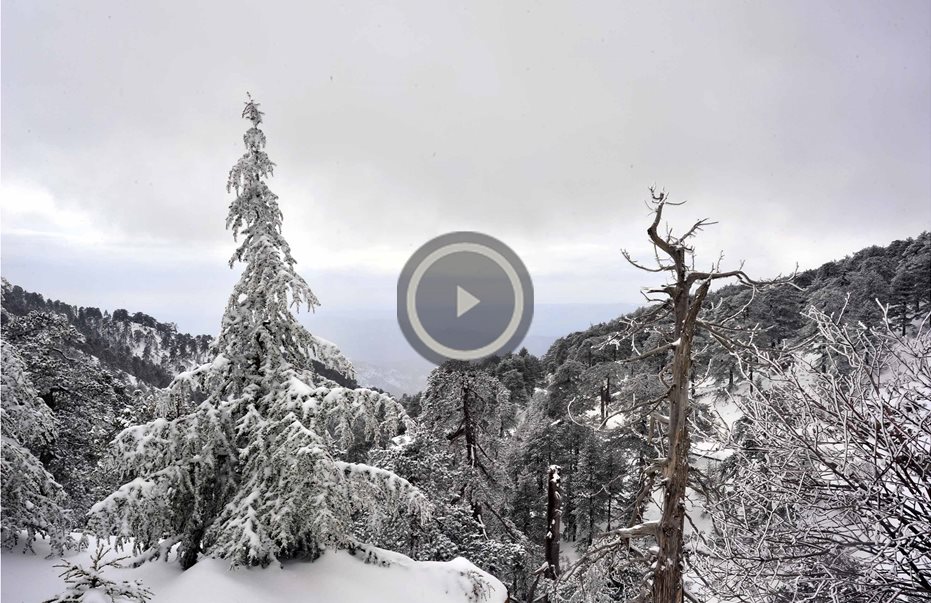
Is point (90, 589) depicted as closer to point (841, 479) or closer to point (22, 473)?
point (22, 473)

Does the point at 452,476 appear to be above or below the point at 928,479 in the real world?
below

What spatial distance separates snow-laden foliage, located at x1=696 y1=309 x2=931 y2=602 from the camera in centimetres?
475

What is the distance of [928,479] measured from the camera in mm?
4777

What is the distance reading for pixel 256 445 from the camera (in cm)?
647

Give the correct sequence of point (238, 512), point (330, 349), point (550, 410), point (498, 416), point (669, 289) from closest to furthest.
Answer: point (669, 289)
point (238, 512)
point (330, 349)
point (498, 416)
point (550, 410)

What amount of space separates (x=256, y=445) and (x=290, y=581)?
6.50ft

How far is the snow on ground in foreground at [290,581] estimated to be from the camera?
Answer: 583cm

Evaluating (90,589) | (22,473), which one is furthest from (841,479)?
(22,473)

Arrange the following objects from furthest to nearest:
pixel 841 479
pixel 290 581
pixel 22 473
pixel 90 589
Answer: pixel 22 473 → pixel 290 581 → pixel 841 479 → pixel 90 589

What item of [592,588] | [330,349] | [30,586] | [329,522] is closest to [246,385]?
[330,349]

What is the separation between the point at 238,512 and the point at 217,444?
112 cm

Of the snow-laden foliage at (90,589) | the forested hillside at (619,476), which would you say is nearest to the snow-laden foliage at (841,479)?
the forested hillside at (619,476)

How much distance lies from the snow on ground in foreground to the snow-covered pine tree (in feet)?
0.85

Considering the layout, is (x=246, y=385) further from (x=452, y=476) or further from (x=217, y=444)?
(x=452, y=476)
